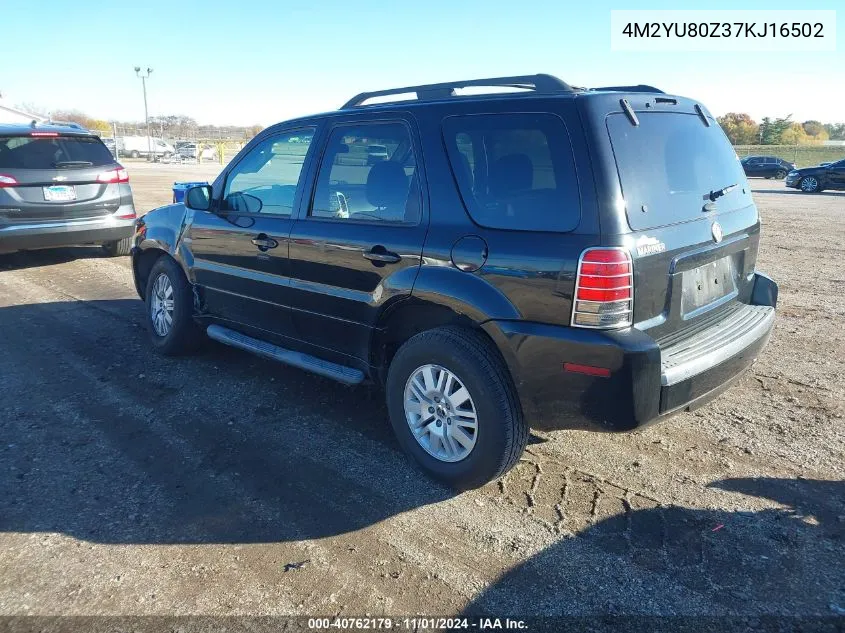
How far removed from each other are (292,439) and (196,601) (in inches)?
56.5

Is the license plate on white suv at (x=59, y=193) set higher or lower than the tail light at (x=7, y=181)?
lower

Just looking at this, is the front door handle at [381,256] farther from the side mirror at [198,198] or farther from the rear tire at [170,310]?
the rear tire at [170,310]

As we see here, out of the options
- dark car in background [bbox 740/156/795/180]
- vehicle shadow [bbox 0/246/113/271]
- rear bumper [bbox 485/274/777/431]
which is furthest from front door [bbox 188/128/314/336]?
dark car in background [bbox 740/156/795/180]

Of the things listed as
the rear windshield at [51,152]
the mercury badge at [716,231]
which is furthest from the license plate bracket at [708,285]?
the rear windshield at [51,152]

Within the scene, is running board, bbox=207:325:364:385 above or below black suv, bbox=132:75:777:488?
below

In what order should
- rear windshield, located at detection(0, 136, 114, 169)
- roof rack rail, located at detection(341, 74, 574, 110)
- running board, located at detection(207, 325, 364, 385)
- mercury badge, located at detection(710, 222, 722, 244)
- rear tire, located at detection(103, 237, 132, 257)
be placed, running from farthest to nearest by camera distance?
rear tire, located at detection(103, 237, 132, 257) → rear windshield, located at detection(0, 136, 114, 169) → running board, located at detection(207, 325, 364, 385) → mercury badge, located at detection(710, 222, 722, 244) → roof rack rail, located at detection(341, 74, 574, 110)

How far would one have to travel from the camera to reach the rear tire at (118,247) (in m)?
9.77

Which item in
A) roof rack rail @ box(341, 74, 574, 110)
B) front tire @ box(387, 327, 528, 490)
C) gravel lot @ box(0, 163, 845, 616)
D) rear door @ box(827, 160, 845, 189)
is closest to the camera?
gravel lot @ box(0, 163, 845, 616)

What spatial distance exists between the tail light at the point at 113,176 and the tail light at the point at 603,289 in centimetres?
777

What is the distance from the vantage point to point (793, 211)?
1652cm

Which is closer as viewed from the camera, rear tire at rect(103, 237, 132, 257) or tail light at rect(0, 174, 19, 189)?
tail light at rect(0, 174, 19, 189)

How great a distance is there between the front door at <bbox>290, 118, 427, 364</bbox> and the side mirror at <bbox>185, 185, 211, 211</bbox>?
1101 millimetres

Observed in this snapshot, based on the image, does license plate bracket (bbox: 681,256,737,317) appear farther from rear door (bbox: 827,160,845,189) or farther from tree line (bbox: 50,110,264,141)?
tree line (bbox: 50,110,264,141)

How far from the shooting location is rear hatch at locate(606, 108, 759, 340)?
3023 mm
